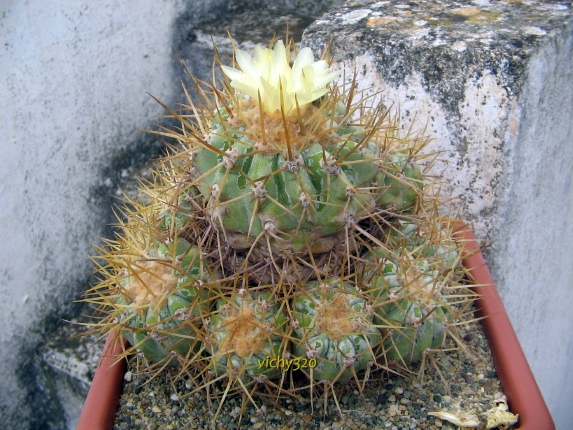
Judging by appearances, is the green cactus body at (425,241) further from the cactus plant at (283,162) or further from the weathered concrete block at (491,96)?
the weathered concrete block at (491,96)

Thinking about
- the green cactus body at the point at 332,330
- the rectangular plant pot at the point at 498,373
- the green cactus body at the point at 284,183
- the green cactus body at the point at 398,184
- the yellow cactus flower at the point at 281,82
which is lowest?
the rectangular plant pot at the point at 498,373

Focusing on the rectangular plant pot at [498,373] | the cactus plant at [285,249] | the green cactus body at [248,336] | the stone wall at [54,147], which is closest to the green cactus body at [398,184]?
the cactus plant at [285,249]

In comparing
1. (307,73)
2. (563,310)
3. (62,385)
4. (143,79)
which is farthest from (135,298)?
(563,310)

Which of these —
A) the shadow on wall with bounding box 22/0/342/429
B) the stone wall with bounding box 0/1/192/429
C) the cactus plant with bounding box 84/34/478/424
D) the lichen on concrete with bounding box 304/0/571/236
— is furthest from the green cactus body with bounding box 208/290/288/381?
the stone wall with bounding box 0/1/192/429

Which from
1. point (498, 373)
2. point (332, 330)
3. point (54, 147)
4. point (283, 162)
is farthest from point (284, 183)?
point (54, 147)

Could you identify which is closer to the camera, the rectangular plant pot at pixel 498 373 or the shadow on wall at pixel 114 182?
the rectangular plant pot at pixel 498 373

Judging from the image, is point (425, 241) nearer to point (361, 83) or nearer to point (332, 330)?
point (332, 330)
